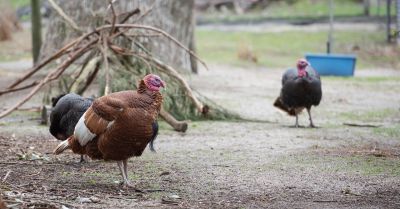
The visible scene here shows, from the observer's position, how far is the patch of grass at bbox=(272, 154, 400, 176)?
8586mm

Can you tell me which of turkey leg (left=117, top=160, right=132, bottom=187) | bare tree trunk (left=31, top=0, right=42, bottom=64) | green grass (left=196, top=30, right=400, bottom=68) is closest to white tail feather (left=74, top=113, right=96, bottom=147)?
turkey leg (left=117, top=160, right=132, bottom=187)

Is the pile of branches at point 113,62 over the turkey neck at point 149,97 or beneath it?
beneath

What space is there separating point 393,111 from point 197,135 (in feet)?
15.0

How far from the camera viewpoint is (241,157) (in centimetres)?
961

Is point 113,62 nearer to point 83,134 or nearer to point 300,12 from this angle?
point 83,134

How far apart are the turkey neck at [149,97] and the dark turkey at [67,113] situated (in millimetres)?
1841

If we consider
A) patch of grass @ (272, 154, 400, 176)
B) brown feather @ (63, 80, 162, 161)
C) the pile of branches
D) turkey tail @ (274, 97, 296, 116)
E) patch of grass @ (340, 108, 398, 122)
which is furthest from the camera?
patch of grass @ (340, 108, 398, 122)

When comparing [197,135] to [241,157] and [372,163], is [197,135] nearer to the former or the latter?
[241,157]

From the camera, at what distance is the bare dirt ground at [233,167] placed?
7020 mm

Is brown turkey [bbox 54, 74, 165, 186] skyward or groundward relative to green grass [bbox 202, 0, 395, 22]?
skyward

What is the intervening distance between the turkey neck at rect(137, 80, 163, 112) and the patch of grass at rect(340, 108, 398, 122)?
6.82m

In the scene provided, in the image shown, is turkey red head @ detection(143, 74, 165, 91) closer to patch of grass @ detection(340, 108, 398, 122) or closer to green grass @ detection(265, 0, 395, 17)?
patch of grass @ detection(340, 108, 398, 122)

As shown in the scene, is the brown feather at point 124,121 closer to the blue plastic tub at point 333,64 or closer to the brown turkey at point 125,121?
the brown turkey at point 125,121

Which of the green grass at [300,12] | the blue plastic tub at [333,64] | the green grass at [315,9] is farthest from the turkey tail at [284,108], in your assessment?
the green grass at [315,9]
